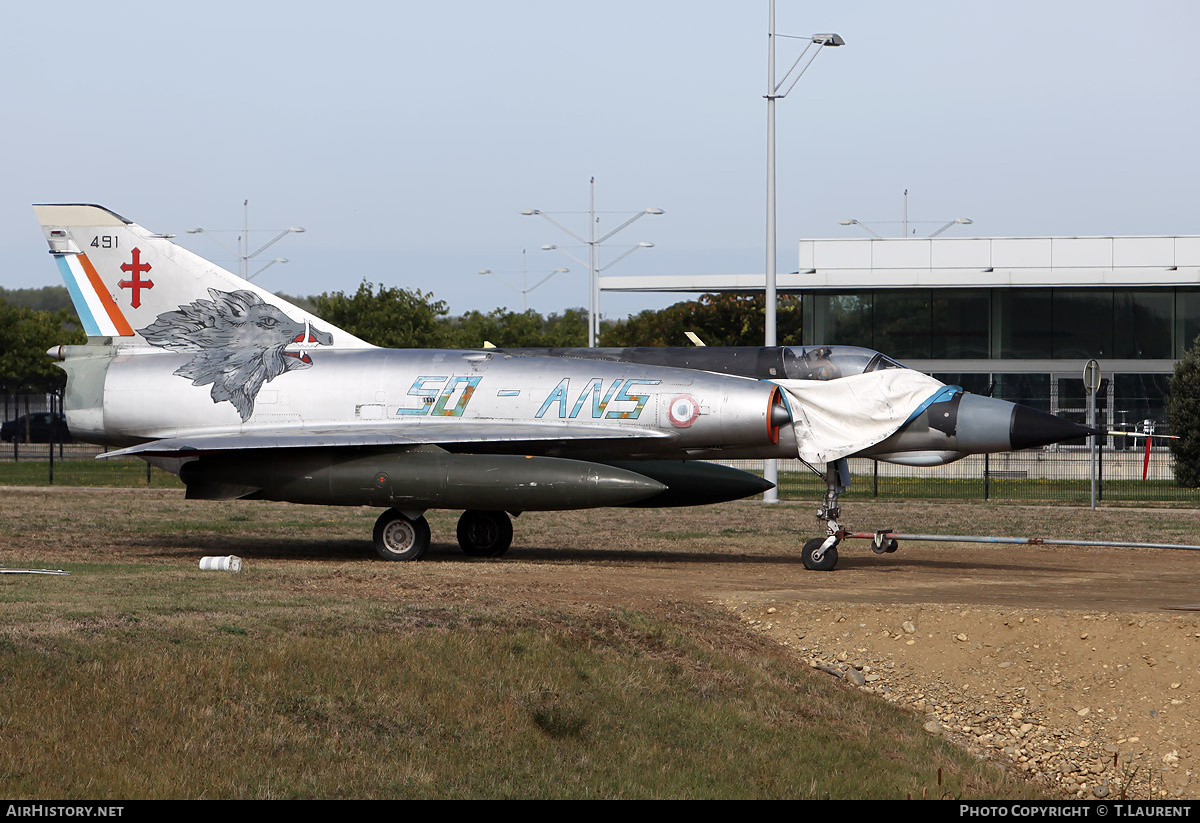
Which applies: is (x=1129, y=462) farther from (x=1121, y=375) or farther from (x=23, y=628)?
(x=23, y=628)

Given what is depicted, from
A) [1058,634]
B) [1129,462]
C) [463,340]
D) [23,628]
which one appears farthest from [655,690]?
[463,340]

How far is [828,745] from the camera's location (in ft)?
35.0

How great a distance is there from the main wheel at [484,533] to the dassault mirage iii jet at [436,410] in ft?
0.09

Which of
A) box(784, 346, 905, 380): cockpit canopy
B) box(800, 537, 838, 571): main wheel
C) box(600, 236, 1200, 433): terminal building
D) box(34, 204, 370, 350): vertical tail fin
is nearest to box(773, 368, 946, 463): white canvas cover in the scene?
box(784, 346, 905, 380): cockpit canopy

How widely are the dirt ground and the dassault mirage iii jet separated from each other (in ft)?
3.85

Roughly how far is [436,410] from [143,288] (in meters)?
5.21

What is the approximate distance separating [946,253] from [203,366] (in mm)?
38251

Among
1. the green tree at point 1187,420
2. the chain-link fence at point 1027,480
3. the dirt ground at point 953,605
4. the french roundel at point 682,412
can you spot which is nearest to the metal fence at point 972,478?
the chain-link fence at point 1027,480

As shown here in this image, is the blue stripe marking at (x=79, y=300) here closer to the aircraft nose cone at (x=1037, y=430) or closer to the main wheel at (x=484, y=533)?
the main wheel at (x=484, y=533)

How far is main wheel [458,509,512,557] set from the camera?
19609 millimetres

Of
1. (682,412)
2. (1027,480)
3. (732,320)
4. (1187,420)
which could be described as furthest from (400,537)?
(732,320)

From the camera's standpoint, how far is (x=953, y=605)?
1372 centimetres

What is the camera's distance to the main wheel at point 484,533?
19.6 meters
